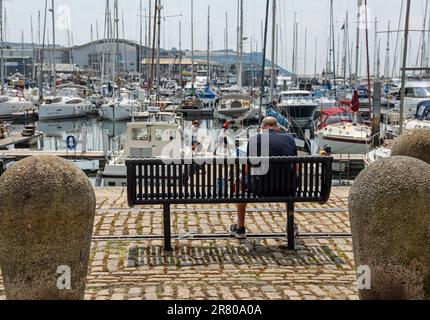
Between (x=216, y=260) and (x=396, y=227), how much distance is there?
305 cm

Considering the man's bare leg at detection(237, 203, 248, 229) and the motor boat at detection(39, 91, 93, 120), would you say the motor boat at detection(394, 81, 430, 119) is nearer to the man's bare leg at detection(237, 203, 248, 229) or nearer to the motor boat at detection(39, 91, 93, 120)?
the motor boat at detection(39, 91, 93, 120)

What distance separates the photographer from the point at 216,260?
302 inches

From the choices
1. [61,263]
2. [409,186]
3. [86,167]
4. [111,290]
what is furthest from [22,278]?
[86,167]

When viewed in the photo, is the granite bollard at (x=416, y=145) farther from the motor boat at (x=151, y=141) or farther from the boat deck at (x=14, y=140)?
the boat deck at (x=14, y=140)

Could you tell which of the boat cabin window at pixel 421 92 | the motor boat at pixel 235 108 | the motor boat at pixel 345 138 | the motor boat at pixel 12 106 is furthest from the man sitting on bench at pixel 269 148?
the motor boat at pixel 12 106

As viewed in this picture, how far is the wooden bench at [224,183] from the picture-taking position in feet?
26.6

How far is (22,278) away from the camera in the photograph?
16.4 ft

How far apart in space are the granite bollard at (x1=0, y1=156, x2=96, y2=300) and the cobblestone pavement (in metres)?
1.29

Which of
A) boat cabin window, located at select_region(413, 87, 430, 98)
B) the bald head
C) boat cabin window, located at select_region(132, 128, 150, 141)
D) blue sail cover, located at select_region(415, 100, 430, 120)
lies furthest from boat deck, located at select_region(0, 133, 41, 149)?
boat cabin window, located at select_region(413, 87, 430, 98)

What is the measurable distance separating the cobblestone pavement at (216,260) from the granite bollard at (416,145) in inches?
55.4

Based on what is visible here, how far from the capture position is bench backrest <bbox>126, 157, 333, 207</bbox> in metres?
8.12

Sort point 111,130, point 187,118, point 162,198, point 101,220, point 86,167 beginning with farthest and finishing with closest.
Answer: point 187,118
point 111,130
point 86,167
point 101,220
point 162,198
